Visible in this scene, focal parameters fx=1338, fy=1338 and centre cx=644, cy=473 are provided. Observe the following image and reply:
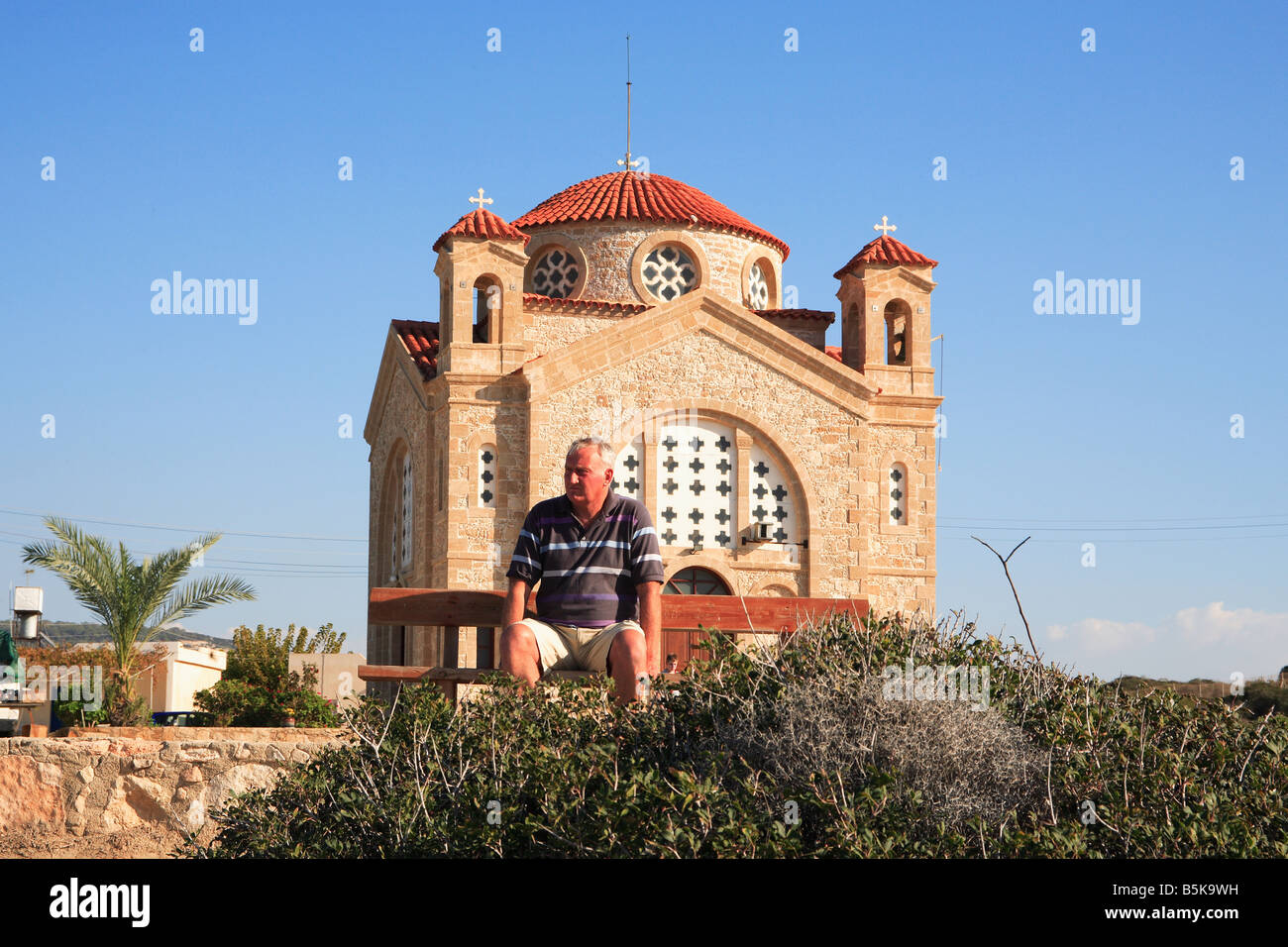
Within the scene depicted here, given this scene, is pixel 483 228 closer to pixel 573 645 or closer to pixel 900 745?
pixel 573 645

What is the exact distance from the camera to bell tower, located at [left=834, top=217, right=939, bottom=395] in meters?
25.9

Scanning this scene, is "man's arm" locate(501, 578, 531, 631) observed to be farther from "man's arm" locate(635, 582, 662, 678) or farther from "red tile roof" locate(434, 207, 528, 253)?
"red tile roof" locate(434, 207, 528, 253)

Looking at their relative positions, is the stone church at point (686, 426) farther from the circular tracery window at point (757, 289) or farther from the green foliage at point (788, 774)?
the green foliage at point (788, 774)

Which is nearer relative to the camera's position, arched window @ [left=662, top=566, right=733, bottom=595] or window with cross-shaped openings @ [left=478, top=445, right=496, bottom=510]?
window with cross-shaped openings @ [left=478, top=445, right=496, bottom=510]

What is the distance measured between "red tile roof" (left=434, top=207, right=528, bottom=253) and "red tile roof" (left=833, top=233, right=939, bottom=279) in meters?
6.71

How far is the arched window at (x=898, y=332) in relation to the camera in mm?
26141

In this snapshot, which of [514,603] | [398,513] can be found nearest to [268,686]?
[398,513]

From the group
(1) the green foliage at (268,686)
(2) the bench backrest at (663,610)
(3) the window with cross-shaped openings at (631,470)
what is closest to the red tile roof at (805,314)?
(3) the window with cross-shaped openings at (631,470)

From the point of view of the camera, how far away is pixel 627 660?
26.9ft

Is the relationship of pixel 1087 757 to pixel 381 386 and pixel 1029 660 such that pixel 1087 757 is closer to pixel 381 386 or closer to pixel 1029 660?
pixel 1029 660

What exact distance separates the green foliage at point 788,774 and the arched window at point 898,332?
18687mm

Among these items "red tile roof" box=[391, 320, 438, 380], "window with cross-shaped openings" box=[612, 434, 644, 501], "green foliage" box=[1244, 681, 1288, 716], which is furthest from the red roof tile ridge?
"green foliage" box=[1244, 681, 1288, 716]

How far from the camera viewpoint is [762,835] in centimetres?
615
